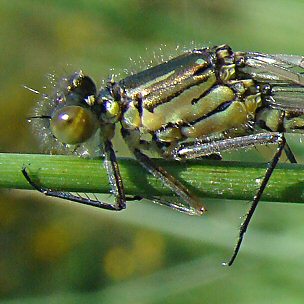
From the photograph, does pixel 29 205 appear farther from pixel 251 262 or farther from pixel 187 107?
pixel 187 107

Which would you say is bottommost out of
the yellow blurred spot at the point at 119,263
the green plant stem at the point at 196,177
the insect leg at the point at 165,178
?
the yellow blurred spot at the point at 119,263

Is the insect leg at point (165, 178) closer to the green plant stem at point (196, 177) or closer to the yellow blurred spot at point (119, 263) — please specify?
the green plant stem at point (196, 177)

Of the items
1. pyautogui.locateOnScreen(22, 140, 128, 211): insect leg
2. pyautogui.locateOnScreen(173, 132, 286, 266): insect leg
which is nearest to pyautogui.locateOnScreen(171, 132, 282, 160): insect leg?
pyautogui.locateOnScreen(173, 132, 286, 266): insect leg

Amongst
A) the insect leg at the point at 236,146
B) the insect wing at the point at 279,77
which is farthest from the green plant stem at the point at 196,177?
the insect wing at the point at 279,77

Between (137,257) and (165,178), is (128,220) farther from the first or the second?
(165,178)

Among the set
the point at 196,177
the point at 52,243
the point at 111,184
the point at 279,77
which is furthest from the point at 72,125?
the point at 52,243

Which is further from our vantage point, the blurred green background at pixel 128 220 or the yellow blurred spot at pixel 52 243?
the yellow blurred spot at pixel 52 243
